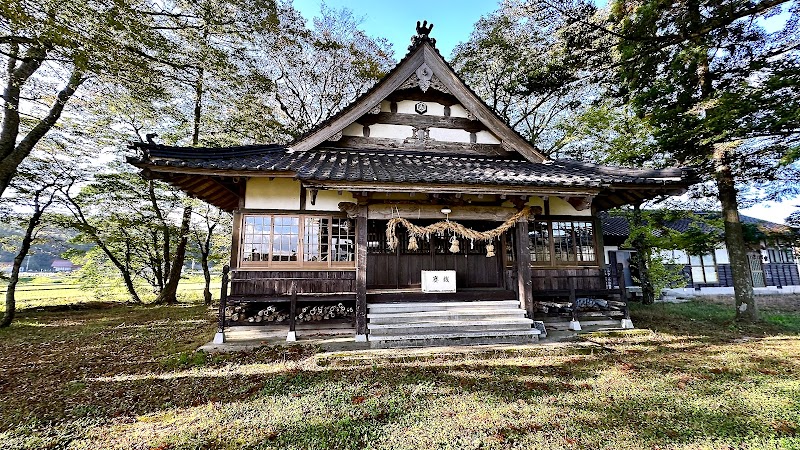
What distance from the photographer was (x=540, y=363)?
5402 millimetres

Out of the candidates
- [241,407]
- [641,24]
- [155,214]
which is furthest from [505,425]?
[155,214]

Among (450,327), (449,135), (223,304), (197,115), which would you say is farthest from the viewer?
(197,115)

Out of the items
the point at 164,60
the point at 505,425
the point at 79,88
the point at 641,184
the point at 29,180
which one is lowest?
the point at 505,425

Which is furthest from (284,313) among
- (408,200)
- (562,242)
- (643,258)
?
(643,258)

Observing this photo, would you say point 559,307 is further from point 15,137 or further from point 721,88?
point 15,137

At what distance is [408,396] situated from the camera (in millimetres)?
4102

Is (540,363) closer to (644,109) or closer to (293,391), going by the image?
(293,391)

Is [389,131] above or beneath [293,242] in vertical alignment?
above

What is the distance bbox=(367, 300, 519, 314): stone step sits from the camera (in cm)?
731

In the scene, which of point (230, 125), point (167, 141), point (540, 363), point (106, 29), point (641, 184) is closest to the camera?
point (540, 363)

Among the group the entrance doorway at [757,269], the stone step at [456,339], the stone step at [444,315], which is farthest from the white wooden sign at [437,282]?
the entrance doorway at [757,269]

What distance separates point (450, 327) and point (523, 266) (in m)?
2.24

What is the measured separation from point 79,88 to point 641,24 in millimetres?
14214

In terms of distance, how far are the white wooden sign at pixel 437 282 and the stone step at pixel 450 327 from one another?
3.35ft
